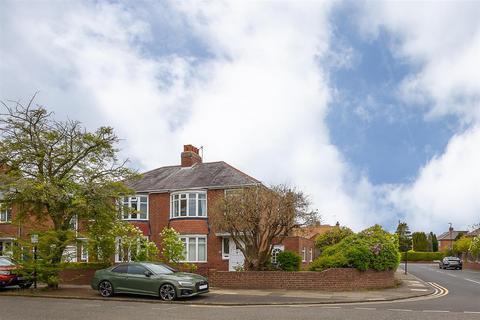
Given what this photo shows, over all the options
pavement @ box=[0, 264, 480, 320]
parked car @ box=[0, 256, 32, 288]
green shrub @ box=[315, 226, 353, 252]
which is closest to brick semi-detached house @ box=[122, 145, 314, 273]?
green shrub @ box=[315, 226, 353, 252]

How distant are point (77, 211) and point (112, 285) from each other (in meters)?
4.16

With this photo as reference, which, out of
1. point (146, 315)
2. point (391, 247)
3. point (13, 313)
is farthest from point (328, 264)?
point (13, 313)

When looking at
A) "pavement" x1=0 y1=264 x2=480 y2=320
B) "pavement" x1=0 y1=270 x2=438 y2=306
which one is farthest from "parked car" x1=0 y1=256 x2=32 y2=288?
"pavement" x1=0 y1=264 x2=480 y2=320

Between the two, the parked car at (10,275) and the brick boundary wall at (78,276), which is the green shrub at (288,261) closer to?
the brick boundary wall at (78,276)

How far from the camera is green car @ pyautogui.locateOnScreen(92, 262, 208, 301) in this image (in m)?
18.4

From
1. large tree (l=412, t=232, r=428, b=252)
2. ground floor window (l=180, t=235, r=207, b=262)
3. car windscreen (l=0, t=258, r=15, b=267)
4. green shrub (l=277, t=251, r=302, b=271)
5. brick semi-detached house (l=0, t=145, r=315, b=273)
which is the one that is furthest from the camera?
large tree (l=412, t=232, r=428, b=252)

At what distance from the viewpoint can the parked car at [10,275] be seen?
22062mm

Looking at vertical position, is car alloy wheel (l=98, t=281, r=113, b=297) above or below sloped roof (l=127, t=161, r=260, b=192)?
below

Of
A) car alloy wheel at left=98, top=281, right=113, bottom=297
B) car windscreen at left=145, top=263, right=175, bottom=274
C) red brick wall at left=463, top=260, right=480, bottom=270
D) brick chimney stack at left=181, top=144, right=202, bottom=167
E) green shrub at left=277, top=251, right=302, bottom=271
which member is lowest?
red brick wall at left=463, top=260, right=480, bottom=270

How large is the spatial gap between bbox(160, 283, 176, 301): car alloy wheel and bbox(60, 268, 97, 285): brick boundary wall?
9.16m

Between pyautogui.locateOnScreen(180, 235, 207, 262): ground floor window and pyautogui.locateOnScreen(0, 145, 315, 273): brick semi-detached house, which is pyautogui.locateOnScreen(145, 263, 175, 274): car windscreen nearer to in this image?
pyautogui.locateOnScreen(0, 145, 315, 273): brick semi-detached house

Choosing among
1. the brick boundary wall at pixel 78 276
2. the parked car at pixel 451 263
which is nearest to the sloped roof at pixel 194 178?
the brick boundary wall at pixel 78 276

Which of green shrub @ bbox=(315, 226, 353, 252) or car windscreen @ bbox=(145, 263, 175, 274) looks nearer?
car windscreen @ bbox=(145, 263, 175, 274)

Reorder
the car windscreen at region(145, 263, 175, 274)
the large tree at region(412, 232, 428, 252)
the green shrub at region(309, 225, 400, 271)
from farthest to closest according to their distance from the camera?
the large tree at region(412, 232, 428, 252), the green shrub at region(309, 225, 400, 271), the car windscreen at region(145, 263, 175, 274)
